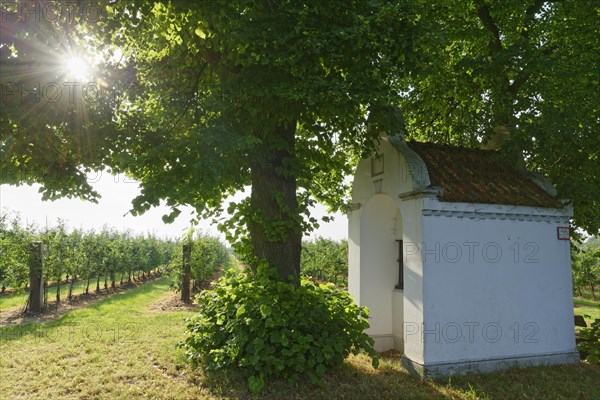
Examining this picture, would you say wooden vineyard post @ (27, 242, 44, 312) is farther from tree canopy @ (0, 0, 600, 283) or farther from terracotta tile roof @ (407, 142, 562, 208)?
terracotta tile roof @ (407, 142, 562, 208)

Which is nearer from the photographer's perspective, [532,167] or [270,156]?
[270,156]

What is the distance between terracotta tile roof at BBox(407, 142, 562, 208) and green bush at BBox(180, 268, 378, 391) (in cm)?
288

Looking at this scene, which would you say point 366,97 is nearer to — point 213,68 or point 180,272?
point 213,68

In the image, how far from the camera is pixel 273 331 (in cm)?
630

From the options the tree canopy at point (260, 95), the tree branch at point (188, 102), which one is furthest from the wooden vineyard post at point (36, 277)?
the tree branch at point (188, 102)

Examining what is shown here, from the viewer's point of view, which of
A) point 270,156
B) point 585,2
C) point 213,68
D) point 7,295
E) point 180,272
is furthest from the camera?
point 7,295

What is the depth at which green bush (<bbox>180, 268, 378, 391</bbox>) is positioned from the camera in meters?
6.18

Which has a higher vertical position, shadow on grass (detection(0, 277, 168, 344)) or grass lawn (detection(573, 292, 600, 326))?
shadow on grass (detection(0, 277, 168, 344))

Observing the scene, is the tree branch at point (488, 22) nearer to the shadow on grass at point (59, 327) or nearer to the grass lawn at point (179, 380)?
the grass lawn at point (179, 380)

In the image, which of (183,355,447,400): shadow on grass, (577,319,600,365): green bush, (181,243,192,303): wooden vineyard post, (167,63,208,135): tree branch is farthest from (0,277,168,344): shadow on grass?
(577,319,600,365): green bush

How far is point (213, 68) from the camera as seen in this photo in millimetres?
7957

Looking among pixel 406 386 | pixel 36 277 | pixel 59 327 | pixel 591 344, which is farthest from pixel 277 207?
pixel 36 277

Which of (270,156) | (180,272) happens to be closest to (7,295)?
(180,272)

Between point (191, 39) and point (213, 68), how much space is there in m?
0.68
